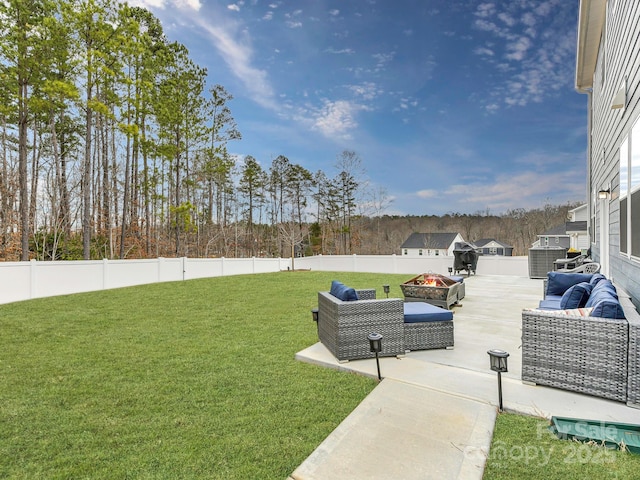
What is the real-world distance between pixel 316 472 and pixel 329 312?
208 centimetres

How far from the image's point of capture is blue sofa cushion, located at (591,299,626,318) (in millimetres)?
2715

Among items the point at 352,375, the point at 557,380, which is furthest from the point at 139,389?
the point at 557,380

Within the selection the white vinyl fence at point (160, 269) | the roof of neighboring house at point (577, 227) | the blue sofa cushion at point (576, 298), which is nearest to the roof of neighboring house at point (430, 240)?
the roof of neighboring house at point (577, 227)

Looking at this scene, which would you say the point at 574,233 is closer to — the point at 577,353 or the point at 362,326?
the point at 577,353

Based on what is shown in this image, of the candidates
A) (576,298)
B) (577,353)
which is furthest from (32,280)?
(576,298)

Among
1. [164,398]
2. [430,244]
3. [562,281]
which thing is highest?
[430,244]

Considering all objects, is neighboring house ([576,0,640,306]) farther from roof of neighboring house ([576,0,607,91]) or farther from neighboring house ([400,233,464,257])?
neighboring house ([400,233,464,257])

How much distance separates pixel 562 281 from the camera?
585cm

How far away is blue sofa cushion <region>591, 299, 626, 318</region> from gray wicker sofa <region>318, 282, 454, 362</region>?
1.61m

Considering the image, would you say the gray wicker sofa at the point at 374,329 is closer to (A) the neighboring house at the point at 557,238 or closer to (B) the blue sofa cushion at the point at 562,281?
(B) the blue sofa cushion at the point at 562,281

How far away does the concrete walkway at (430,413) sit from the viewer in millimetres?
2020

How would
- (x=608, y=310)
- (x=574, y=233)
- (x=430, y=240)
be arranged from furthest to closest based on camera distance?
(x=430, y=240)
(x=574, y=233)
(x=608, y=310)

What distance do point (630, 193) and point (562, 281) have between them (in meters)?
2.75

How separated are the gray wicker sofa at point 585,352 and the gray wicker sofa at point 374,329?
45.4 inches
